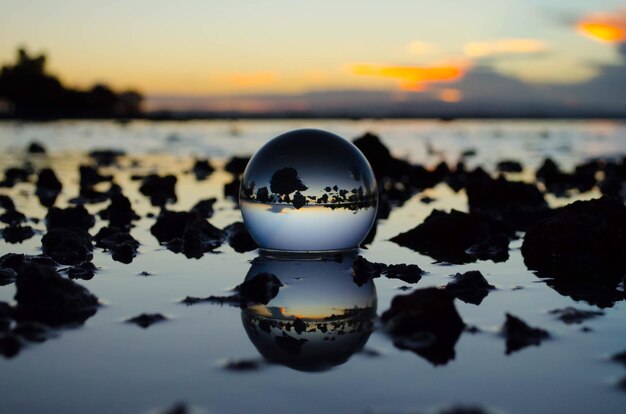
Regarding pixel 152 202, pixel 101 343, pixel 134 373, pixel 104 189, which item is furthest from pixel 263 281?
pixel 104 189

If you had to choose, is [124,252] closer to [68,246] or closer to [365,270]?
[68,246]

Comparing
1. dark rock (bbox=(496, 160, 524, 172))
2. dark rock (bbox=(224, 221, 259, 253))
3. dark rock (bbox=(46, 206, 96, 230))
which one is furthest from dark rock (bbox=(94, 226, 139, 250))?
dark rock (bbox=(496, 160, 524, 172))

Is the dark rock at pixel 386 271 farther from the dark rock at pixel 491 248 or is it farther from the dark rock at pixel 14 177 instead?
the dark rock at pixel 14 177

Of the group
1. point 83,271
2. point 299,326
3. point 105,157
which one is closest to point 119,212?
point 83,271

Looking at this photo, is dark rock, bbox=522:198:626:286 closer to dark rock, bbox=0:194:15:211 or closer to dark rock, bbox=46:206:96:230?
dark rock, bbox=46:206:96:230

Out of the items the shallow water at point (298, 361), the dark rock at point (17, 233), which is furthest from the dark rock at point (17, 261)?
the dark rock at point (17, 233)
